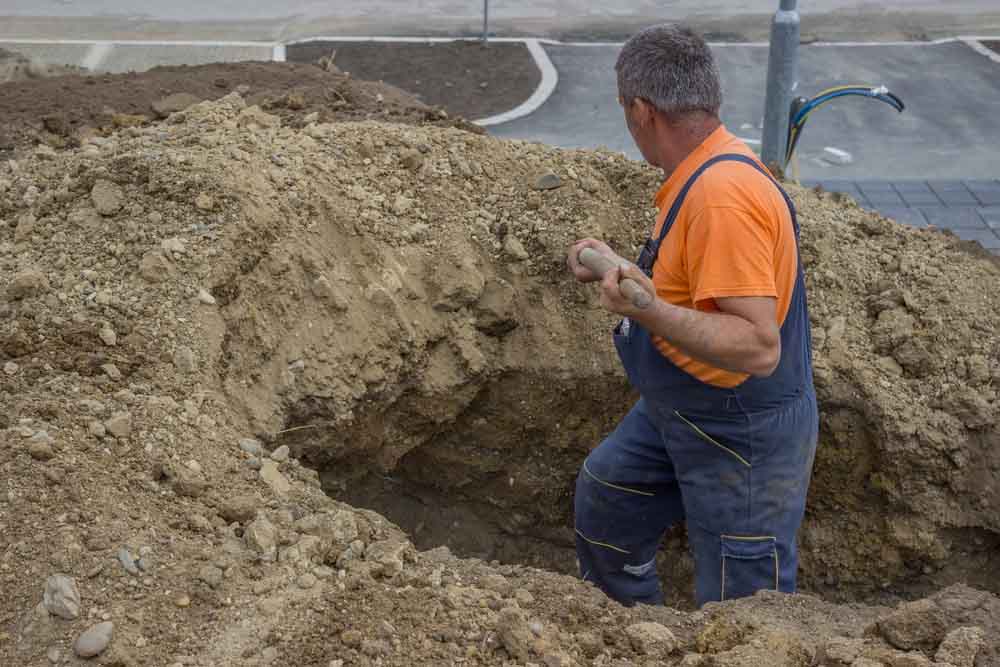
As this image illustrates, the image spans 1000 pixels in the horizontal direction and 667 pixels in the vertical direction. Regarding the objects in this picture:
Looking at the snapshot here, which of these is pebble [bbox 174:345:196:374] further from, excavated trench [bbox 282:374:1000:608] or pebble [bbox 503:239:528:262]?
pebble [bbox 503:239:528:262]

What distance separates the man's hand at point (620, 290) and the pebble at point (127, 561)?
1.51 meters

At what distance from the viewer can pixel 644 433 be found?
3945mm

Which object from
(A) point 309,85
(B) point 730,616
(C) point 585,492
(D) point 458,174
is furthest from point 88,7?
(B) point 730,616

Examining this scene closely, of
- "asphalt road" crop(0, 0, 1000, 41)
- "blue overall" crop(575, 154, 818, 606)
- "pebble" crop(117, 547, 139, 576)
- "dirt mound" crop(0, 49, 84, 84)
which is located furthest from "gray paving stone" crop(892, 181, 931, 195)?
"pebble" crop(117, 547, 139, 576)

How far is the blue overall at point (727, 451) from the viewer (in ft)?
11.5

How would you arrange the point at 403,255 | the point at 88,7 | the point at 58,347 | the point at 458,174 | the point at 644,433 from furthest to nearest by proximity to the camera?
the point at 88,7 < the point at 458,174 < the point at 403,255 < the point at 644,433 < the point at 58,347

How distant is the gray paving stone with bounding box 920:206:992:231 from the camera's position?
733cm

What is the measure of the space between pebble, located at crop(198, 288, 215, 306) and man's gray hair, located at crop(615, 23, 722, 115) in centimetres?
170

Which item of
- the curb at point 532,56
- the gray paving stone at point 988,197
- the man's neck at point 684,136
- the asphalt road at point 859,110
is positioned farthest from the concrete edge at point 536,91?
the man's neck at point 684,136

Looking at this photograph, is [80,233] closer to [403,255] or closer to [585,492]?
[403,255]

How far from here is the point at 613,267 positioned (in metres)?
3.16

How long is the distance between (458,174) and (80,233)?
65.7 inches

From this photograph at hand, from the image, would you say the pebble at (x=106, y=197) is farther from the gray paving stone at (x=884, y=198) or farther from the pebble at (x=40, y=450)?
the gray paving stone at (x=884, y=198)

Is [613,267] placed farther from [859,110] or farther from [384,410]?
[859,110]
